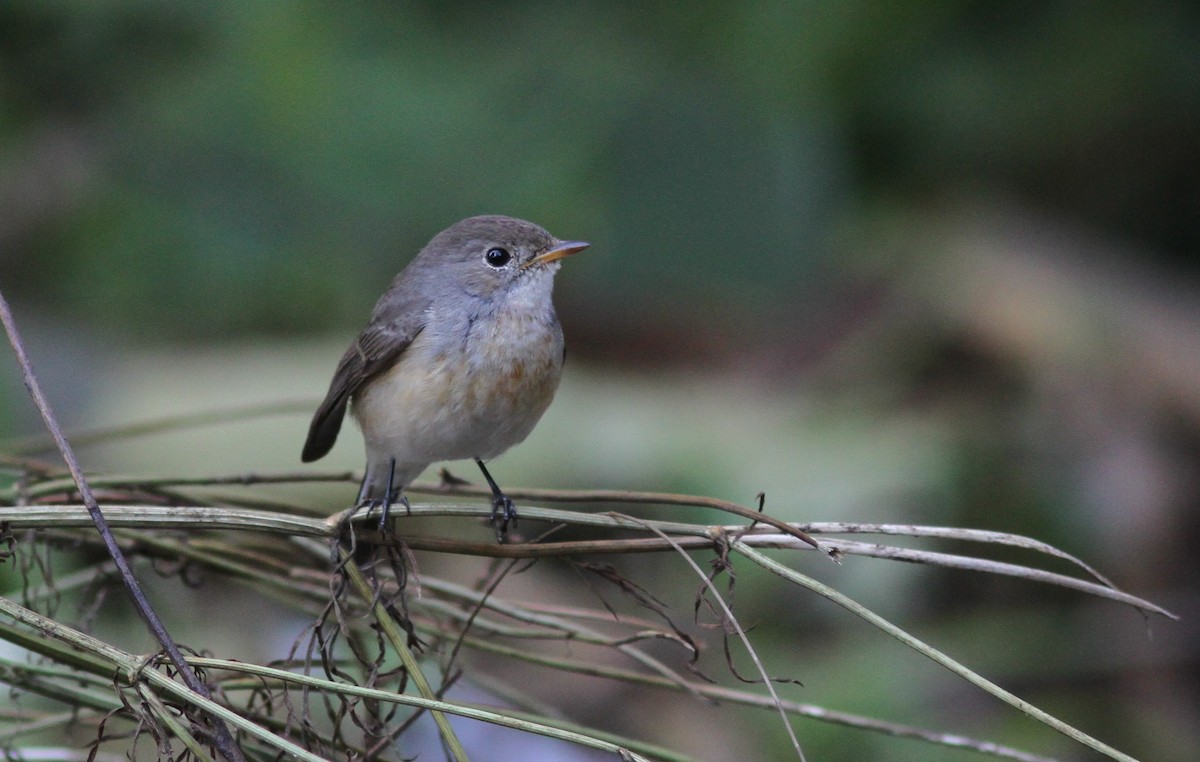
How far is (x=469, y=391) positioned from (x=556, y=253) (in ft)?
1.58

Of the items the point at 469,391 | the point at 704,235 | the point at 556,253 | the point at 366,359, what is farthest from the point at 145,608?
the point at 704,235

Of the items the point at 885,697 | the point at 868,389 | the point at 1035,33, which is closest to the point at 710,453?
the point at 868,389

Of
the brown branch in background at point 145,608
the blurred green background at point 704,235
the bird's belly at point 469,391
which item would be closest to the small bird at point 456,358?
the bird's belly at point 469,391

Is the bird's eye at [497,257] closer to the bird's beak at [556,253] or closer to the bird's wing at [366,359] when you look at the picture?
the bird's beak at [556,253]

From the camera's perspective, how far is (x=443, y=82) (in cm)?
553

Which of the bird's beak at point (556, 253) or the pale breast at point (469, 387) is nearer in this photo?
the pale breast at point (469, 387)

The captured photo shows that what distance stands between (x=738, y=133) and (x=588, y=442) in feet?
5.05

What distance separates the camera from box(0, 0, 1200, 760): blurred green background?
503 centimetres

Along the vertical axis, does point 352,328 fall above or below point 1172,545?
above

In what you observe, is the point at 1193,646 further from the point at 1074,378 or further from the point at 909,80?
the point at 909,80

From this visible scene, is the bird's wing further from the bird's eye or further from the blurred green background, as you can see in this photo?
the blurred green background

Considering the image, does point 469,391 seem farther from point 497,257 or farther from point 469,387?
point 497,257

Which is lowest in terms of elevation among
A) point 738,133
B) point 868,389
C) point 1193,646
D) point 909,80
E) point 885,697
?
point 885,697

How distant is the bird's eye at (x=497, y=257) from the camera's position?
11.2ft
